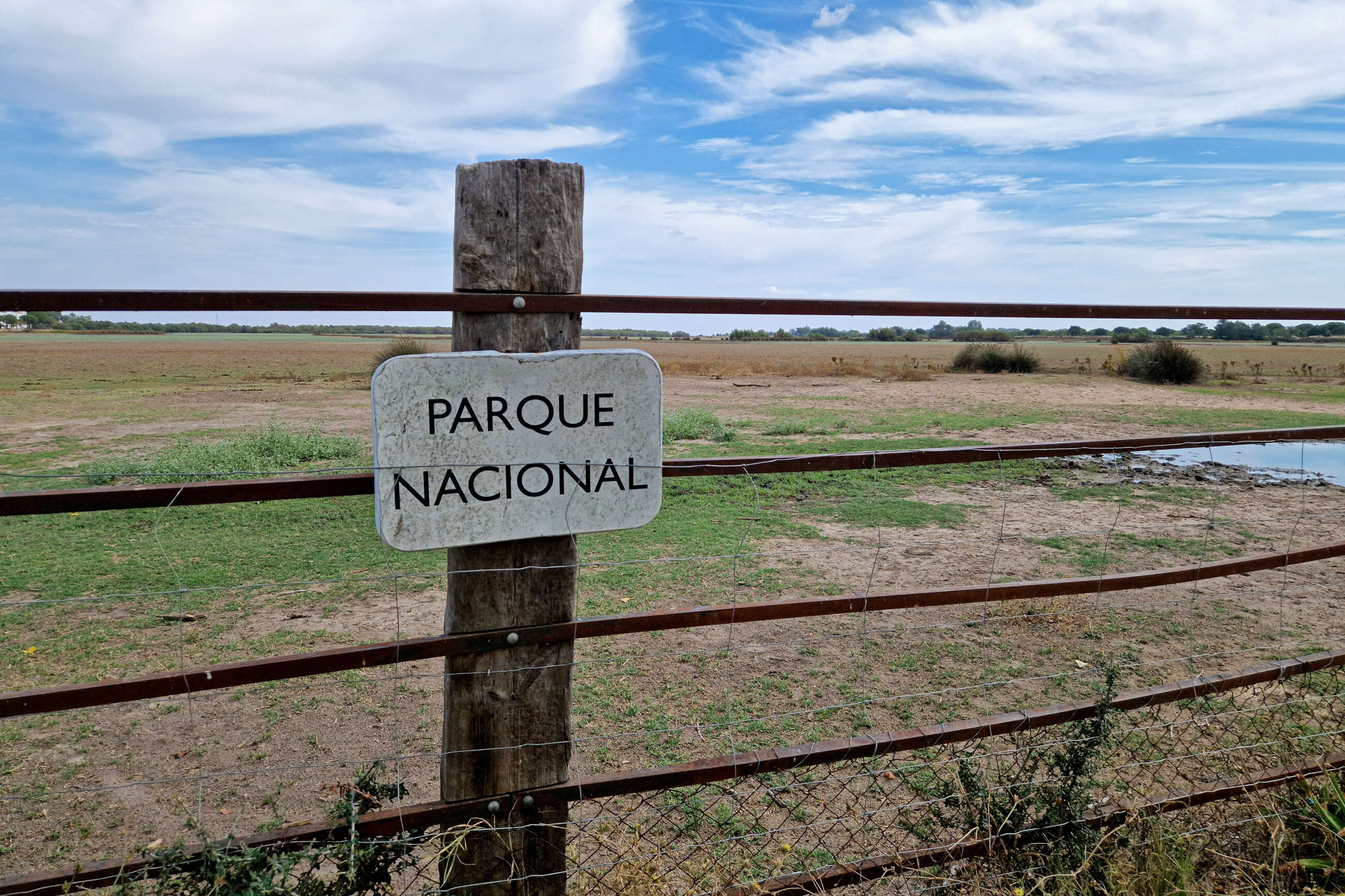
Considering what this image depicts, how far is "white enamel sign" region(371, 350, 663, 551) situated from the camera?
205cm

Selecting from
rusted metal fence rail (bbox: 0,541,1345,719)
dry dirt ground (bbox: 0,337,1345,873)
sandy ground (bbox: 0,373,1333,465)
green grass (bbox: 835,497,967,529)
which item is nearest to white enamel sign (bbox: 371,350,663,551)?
rusted metal fence rail (bbox: 0,541,1345,719)

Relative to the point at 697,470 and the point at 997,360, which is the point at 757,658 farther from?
the point at 997,360

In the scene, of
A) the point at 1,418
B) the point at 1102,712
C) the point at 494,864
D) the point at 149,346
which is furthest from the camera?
the point at 149,346

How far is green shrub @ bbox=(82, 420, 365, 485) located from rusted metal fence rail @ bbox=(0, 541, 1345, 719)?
33.1 feet

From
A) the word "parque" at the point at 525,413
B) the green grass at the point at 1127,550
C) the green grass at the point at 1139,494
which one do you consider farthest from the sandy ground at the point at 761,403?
the word "parque" at the point at 525,413

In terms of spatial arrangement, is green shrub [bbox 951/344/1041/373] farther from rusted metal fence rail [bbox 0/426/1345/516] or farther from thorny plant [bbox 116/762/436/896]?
thorny plant [bbox 116/762/436/896]

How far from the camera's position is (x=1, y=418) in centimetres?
1995

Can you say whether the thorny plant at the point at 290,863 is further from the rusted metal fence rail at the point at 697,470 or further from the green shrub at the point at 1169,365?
the green shrub at the point at 1169,365

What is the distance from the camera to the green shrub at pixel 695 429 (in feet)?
50.3

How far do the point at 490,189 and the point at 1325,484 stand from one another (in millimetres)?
13434

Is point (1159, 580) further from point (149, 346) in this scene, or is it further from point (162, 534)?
point (149, 346)

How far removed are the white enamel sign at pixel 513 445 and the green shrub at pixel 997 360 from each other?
40251 mm

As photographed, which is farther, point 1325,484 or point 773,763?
point 1325,484

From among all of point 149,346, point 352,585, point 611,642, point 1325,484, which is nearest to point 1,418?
point 352,585
